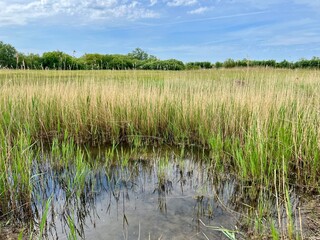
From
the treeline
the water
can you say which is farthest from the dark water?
the treeline

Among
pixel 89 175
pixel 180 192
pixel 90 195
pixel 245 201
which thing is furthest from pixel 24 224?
pixel 245 201

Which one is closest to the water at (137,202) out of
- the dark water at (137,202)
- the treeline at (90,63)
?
the dark water at (137,202)

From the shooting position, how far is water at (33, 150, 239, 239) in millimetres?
2055

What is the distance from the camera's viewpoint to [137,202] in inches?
98.5

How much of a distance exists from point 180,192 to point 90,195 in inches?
35.1

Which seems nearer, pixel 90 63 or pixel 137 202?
pixel 137 202

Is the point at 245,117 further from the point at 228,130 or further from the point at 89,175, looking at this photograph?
the point at 89,175

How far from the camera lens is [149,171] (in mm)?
3246

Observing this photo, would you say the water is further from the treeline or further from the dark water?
the treeline

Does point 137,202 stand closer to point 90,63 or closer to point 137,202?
point 137,202

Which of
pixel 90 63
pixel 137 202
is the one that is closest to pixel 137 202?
pixel 137 202

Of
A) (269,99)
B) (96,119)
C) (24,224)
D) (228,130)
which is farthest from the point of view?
(96,119)

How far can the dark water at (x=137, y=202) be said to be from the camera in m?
2.05

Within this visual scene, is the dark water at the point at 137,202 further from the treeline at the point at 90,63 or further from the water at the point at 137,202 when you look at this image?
the treeline at the point at 90,63
